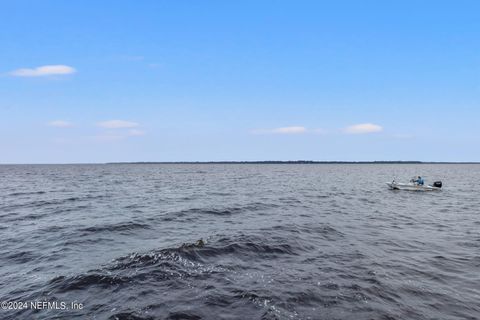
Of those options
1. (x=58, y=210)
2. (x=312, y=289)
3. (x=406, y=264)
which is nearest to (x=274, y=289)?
(x=312, y=289)

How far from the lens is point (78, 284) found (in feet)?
37.0

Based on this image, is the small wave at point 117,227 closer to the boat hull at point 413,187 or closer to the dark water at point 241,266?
the dark water at point 241,266

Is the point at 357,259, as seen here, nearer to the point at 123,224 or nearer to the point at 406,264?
the point at 406,264

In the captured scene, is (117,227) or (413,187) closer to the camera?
(117,227)

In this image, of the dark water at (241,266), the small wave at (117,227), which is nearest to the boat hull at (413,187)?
the dark water at (241,266)

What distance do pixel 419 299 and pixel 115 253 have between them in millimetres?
12527

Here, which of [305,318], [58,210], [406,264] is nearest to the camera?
[305,318]

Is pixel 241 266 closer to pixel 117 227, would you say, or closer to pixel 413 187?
pixel 117 227

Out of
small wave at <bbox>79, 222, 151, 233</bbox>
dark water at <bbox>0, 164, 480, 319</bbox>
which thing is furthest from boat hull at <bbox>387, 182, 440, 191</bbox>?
small wave at <bbox>79, 222, 151, 233</bbox>

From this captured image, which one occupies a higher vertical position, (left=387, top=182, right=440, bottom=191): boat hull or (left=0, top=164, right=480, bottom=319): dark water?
(left=387, top=182, right=440, bottom=191): boat hull

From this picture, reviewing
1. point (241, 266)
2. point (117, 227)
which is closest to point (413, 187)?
point (241, 266)

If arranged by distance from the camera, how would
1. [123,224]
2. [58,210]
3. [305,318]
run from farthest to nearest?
1. [58,210]
2. [123,224]
3. [305,318]

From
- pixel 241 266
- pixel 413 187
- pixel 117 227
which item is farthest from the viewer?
pixel 413 187

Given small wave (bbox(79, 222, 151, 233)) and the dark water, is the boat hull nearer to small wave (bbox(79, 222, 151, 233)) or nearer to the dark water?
the dark water
